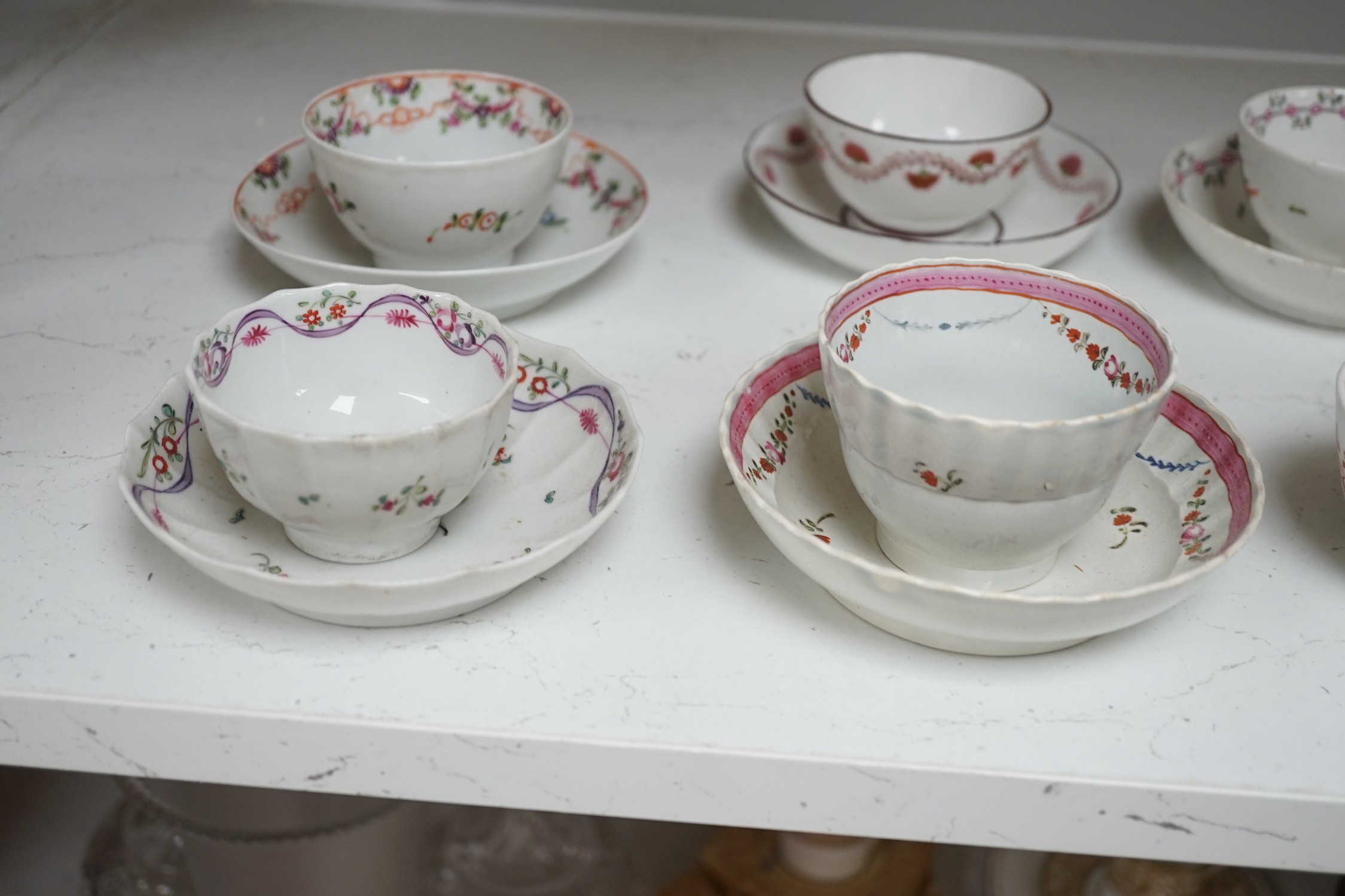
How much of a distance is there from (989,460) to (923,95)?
57 cm

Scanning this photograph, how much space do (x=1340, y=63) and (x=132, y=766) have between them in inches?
49.4

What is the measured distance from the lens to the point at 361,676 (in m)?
0.51

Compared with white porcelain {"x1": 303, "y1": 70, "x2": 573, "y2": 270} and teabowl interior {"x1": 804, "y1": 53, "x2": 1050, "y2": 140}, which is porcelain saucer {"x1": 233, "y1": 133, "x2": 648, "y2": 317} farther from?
teabowl interior {"x1": 804, "y1": 53, "x2": 1050, "y2": 140}

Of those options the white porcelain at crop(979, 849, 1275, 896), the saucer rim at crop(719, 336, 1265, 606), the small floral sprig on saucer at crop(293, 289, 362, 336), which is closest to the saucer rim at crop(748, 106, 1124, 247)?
the saucer rim at crop(719, 336, 1265, 606)

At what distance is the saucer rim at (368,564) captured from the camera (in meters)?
0.47

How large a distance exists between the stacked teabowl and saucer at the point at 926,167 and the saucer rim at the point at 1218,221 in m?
0.04

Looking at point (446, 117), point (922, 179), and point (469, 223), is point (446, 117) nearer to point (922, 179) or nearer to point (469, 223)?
point (469, 223)

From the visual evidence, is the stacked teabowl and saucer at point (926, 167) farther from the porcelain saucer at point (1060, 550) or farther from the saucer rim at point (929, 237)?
the porcelain saucer at point (1060, 550)

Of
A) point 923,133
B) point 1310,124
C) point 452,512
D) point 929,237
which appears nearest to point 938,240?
point 929,237

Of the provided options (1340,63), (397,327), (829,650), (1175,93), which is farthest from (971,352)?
(1340,63)

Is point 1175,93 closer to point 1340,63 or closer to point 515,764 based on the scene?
point 1340,63

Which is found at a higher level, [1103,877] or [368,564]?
[368,564]

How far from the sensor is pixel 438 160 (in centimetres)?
87

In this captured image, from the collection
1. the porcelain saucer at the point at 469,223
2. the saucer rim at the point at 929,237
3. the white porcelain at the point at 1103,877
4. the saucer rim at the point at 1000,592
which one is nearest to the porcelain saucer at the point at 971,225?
the saucer rim at the point at 929,237
